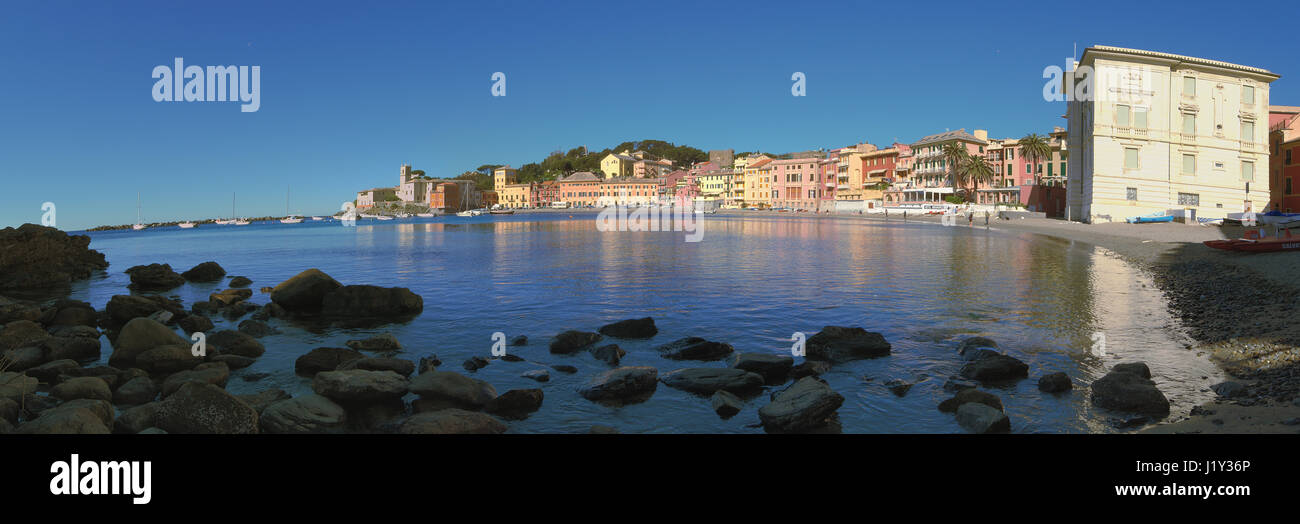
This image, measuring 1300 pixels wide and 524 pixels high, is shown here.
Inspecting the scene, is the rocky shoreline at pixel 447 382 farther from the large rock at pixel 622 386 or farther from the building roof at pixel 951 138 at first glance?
the building roof at pixel 951 138

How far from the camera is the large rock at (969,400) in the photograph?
10.1 meters

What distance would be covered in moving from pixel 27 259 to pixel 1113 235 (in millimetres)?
68704

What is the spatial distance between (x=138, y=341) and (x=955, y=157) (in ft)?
398

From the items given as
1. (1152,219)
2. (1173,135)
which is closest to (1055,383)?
(1152,219)

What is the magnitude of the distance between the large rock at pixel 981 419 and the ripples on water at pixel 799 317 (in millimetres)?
187

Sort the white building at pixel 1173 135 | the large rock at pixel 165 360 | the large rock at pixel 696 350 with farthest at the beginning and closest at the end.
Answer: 1. the white building at pixel 1173 135
2. the large rock at pixel 696 350
3. the large rock at pixel 165 360

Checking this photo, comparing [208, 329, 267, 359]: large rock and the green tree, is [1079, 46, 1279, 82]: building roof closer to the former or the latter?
the green tree

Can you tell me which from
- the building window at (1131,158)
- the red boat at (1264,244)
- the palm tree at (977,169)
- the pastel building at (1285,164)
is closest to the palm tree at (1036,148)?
the palm tree at (977,169)

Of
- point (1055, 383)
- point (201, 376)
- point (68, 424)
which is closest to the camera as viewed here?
point (68, 424)

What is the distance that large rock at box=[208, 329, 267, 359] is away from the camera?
15.3 meters

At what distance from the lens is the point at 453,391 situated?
1108 cm

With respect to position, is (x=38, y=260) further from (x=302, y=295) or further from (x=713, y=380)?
(x=713, y=380)
